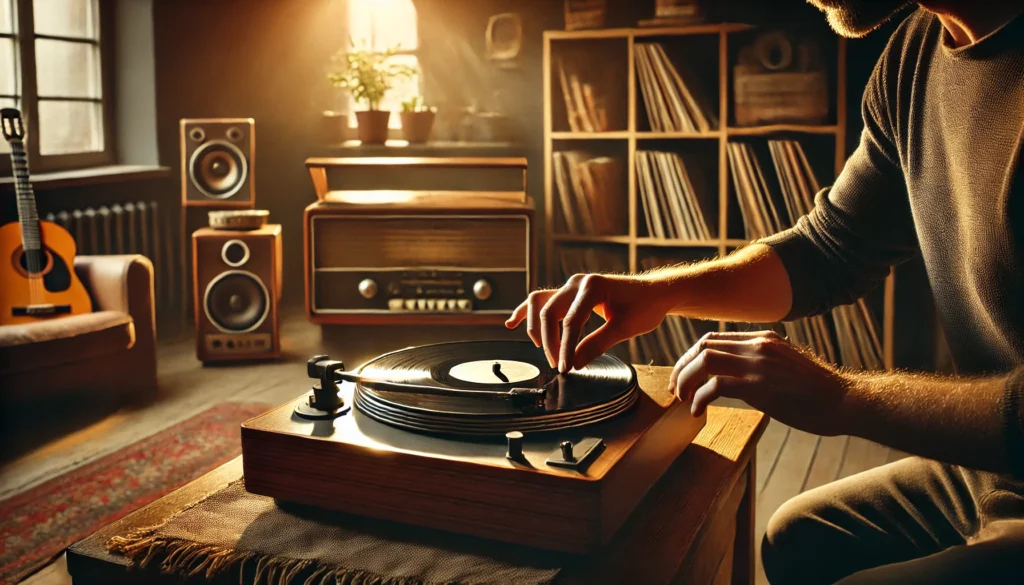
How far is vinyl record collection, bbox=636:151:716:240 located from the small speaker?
1.66 metres

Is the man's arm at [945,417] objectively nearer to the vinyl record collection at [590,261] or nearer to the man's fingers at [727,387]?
the man's fingers at [727,387]

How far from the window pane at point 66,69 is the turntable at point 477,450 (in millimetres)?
3927

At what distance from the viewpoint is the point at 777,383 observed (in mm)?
964

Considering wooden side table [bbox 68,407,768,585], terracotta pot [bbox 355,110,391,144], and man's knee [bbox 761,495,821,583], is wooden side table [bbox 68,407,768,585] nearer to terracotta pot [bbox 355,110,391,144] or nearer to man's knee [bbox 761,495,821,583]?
man's knee [bbox 761,495,821,583]

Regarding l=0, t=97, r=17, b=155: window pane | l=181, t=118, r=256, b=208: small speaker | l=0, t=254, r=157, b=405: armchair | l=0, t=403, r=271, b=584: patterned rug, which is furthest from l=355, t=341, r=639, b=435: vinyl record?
l=0, t=97, r=17, b=155: window pane

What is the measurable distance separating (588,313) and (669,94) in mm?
2756

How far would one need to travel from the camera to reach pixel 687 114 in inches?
Result: 146

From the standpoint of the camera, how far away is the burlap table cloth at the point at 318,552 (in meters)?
0.90

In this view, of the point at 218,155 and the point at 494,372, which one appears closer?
the point at 494,372

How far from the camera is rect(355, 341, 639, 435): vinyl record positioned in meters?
0.97

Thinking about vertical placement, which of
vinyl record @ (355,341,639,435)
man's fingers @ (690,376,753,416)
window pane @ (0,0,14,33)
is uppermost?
window pane @ (0,0,14,33)

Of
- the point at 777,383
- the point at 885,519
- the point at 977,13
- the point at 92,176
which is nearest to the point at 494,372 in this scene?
the point at 777,383

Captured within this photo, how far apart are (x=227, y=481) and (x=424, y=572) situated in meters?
0.37

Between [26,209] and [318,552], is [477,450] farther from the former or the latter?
[26,209]
